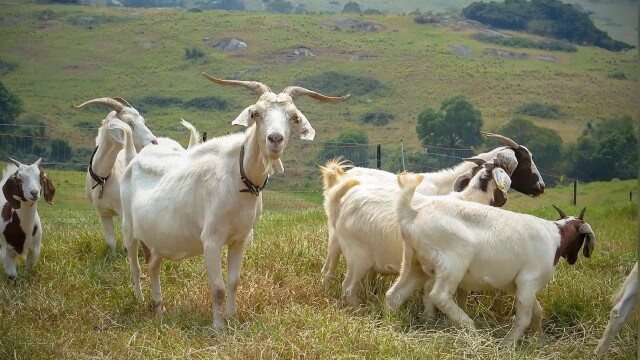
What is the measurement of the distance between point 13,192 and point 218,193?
3.28 metres

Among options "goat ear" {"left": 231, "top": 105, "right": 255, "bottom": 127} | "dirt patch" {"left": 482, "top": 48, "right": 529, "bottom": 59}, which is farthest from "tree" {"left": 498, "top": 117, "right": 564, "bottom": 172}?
"goat ear" {"left": 231, "top": 105, "right": 255, "bottom": 127}

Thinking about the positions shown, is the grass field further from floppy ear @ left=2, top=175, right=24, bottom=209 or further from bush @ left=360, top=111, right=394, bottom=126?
bush @ left=360, top=111, right=394, bottom=126

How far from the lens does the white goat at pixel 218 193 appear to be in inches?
288

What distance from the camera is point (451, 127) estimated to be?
53781 millimetres

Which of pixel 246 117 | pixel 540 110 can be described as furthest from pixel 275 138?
pixel 540 110

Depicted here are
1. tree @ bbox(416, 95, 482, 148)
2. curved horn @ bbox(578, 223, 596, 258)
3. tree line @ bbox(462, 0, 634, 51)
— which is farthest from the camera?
tree line @ bbox(462, 0, 634, 51)

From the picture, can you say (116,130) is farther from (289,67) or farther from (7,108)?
(289,67)

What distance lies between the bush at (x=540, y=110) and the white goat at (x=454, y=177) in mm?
52475

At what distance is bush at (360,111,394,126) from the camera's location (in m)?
57.7

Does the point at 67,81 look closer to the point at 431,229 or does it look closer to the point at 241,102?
the point at 241,102

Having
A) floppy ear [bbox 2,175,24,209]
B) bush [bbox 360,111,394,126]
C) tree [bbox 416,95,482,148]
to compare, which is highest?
floppy ear [bbox 2,175,24,209]

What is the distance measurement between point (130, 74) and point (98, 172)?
54378 millimetres

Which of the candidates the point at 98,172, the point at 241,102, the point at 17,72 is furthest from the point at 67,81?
the point at 98,172

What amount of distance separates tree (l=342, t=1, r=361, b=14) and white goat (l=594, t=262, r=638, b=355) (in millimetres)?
76197
